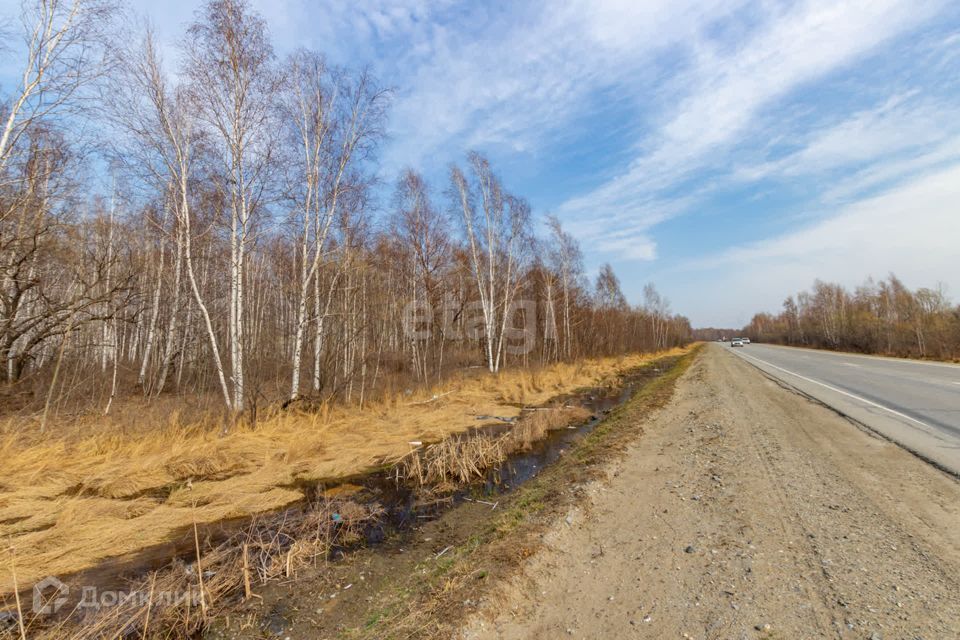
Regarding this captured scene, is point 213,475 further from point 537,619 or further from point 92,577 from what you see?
point 537,619

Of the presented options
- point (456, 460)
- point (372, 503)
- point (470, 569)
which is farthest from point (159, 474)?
point (470, 569)

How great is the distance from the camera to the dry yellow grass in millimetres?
4761

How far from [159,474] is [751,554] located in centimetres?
895

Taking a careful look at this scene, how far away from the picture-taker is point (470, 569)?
12.1 ft

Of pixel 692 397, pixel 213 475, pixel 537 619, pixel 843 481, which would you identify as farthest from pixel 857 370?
pixel 213 475

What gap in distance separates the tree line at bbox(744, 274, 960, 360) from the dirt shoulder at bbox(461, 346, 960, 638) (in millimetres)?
31655

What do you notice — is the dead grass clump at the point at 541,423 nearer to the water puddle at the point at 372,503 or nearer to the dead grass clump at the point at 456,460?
the dead grass clump at the point at 456,460

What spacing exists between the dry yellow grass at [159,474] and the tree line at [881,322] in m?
36.5

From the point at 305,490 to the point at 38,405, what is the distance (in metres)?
9.76

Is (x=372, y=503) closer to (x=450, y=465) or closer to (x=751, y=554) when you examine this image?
(x=450, y=465)

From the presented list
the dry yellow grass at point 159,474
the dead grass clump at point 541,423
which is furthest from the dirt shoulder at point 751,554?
the dry yellow grass at point 159,474

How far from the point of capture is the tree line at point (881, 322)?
30.4 metres


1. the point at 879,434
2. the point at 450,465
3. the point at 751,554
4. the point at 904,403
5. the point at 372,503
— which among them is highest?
the point at 904,403

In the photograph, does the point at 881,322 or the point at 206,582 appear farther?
the point at 881,322
